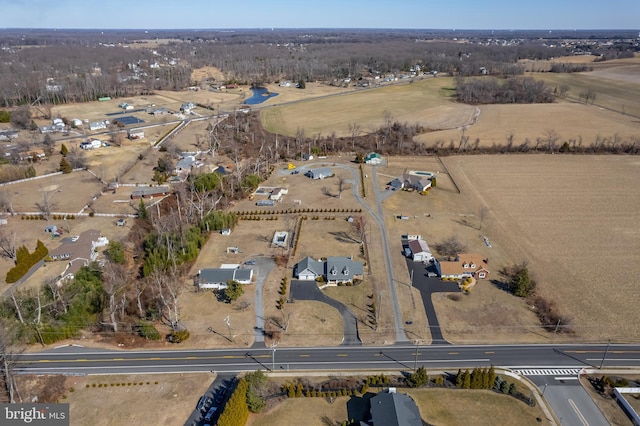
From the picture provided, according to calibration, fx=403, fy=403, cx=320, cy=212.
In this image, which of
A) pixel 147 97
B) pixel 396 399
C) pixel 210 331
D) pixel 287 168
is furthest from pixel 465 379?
pixel 147 97

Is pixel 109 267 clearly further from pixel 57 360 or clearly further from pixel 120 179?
pixel 120 179

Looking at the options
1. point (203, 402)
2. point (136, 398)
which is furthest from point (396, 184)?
point (136, 398)

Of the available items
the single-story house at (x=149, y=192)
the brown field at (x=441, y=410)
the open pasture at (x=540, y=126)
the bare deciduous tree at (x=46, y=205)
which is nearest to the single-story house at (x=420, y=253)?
the brown field at (x=441, y=410)

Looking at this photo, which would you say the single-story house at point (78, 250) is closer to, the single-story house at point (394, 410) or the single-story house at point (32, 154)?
the single-story house at point (394, 410)

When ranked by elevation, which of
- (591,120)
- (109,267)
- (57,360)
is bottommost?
(57,360)

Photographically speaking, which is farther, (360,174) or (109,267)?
(360,174)

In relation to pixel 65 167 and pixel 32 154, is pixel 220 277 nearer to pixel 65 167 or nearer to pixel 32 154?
pixel 65 167

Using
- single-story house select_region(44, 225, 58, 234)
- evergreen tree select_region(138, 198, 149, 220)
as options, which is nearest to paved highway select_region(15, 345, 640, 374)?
single-story house select_region(44, 225, 58, 234)

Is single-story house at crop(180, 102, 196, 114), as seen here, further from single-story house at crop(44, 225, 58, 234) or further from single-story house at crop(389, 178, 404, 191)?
single-story house at crop(389, 178, 404, 191)
